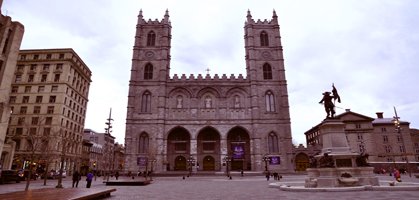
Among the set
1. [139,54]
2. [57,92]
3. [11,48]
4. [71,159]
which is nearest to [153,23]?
[139,54]

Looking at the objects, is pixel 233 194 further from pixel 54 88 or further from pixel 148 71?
pixel 54 88

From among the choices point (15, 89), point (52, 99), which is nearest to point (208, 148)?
point (52, 99)

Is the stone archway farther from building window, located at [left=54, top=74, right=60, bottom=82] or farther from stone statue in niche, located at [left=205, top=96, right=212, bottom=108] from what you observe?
building window, located at [left=54, top=74, right=60, bottom=82]

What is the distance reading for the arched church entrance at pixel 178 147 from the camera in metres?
48.4

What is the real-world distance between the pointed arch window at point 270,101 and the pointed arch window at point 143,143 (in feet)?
77.6

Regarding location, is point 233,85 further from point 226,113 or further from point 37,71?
point 37,71

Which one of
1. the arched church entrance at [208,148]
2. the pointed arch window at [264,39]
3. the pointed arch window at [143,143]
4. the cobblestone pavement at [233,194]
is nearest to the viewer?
the cobblestone pavement at [233,194]

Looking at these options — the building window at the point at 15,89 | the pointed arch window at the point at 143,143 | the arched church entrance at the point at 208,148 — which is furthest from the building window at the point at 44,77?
the arched church entrance at the point at 208,148

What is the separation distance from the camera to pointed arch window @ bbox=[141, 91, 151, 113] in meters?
50.1

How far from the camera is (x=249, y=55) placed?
53531 millimetres

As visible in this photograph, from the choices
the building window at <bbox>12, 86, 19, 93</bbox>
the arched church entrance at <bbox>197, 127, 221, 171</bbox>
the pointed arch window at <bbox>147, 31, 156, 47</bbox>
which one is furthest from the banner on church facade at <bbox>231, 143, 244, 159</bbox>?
the building window at <bbox>12, 86, 19, 93</bbox>

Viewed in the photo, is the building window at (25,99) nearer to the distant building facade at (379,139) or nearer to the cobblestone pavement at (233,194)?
the cobblestone pavement at (233,194)

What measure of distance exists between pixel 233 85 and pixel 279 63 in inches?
419

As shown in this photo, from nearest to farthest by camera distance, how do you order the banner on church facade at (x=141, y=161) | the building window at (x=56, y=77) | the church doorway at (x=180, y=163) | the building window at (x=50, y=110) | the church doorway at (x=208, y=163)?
the banner on church facade at (x=141, y=161)
the building window at (x=50, y=110)
the church doorway at (x=180, y=163)
the church doorway at (x=208, y=163)
the building window at (x=56, y=77)
